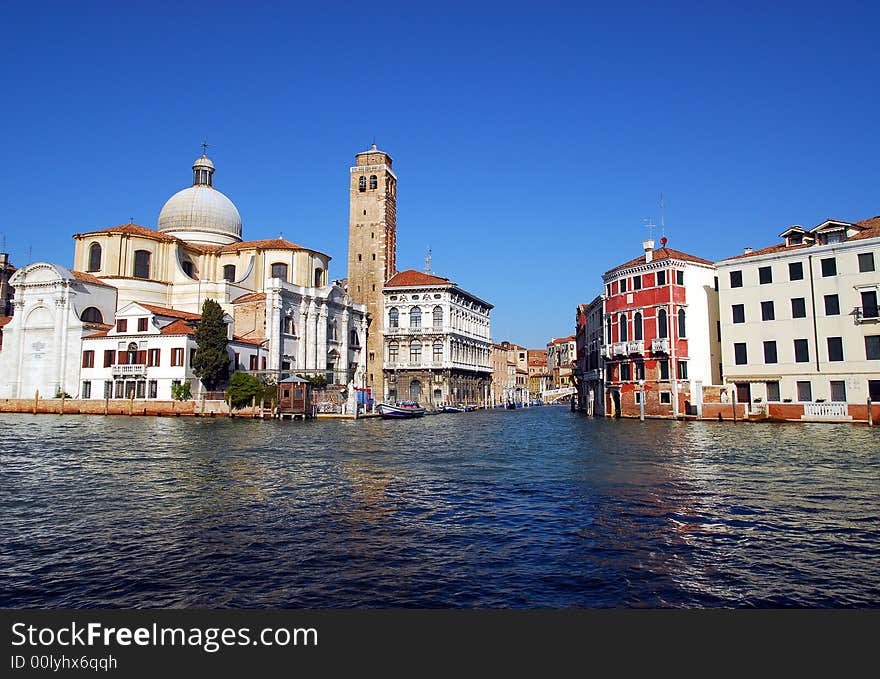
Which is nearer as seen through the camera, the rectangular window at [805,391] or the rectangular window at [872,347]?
the rectangular window at [872,347]

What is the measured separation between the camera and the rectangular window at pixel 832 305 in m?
33.3

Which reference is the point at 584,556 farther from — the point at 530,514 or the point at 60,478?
the point at 60,478

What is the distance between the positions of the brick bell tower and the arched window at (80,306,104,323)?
24206 millimetres

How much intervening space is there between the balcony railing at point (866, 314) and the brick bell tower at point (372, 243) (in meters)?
43.9

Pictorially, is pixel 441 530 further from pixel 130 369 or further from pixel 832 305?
pixel 130 369

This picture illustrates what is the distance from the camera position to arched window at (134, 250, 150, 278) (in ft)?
187

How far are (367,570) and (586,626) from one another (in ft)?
10.5

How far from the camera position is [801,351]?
34.6 meters

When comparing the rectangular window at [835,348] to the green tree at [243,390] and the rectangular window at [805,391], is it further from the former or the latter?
the green tree at [243,390]

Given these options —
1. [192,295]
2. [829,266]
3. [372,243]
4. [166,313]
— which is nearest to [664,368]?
[829,266]

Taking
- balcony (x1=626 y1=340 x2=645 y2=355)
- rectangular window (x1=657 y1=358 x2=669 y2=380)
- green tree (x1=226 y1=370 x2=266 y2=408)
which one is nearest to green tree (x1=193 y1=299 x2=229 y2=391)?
green tree (x1=226 y1=370 x2=266 y2=408)

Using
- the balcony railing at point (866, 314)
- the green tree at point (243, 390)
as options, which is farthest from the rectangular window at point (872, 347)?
the green tree at point (243, 390)

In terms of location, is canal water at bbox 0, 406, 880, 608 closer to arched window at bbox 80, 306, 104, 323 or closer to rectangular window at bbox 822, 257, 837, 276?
rectangular window at bbox 822, 257, 837, 276

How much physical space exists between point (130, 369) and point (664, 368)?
35392mm
